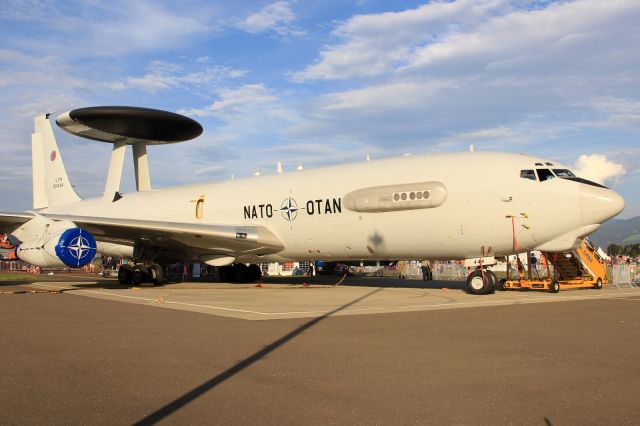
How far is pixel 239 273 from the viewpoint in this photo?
29906 millimetres

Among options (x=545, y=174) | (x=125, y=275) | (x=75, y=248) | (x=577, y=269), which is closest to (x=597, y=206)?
(x=545, y=174)

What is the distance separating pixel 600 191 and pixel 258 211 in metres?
13.4

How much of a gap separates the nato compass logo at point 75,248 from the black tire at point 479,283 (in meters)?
13.4

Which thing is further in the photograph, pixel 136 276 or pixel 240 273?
pixel 240 273

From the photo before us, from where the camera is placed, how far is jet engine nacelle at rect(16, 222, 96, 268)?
20.4 meters

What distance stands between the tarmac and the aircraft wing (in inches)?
374

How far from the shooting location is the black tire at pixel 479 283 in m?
19.1

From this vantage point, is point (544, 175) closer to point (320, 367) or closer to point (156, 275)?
point (320, 367)

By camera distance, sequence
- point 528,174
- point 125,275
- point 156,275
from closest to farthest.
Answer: point 528,174
point 125,275
point 156,275

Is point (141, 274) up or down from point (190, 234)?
down

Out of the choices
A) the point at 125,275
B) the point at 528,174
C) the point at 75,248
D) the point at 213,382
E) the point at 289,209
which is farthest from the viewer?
the point at 125,275

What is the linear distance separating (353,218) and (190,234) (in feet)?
23.5

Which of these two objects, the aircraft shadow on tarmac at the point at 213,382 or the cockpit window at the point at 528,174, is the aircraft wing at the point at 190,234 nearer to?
the cockpit window at the point at 528,174

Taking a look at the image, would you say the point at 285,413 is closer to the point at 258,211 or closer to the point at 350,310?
the point at 350,310
